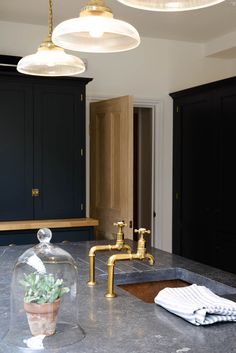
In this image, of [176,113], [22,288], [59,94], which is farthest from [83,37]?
[176,113]

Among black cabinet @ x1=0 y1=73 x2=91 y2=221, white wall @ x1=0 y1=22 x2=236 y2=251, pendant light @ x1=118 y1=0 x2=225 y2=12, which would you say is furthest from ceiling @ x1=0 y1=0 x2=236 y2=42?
pendant light @ x1=118 y1=0 x2=225 y2=12

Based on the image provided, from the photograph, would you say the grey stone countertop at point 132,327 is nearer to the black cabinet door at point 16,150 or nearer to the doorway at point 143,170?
the black cabinet door at point 16,150

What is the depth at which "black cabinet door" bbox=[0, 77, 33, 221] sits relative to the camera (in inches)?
161

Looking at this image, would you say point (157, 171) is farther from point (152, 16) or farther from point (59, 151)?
point (152, 16)

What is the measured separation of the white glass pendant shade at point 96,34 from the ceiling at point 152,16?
2.04 meters

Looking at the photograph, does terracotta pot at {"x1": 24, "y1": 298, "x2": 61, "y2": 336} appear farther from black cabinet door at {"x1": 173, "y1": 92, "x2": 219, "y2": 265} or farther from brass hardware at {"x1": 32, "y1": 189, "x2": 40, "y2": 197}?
black cabinet door at {"x1": 173, "y1": 92, "x2": 219, "y2": 265}

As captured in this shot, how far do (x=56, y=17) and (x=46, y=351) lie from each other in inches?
143

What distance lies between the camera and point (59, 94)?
4.27 meters

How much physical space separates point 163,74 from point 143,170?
117cm

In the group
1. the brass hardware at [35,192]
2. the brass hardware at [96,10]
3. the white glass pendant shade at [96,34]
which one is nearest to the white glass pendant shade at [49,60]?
the white glass pendant shade at [96,34]

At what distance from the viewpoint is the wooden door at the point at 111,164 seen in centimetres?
435

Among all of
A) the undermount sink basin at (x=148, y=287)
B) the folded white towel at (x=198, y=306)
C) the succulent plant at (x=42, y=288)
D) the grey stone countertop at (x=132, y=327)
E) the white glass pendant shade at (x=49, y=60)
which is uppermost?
the white glass pendant shade at (x=49, y=60)

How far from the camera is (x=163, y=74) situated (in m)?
5.26

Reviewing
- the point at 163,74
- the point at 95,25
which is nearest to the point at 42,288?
the point at 95,25
